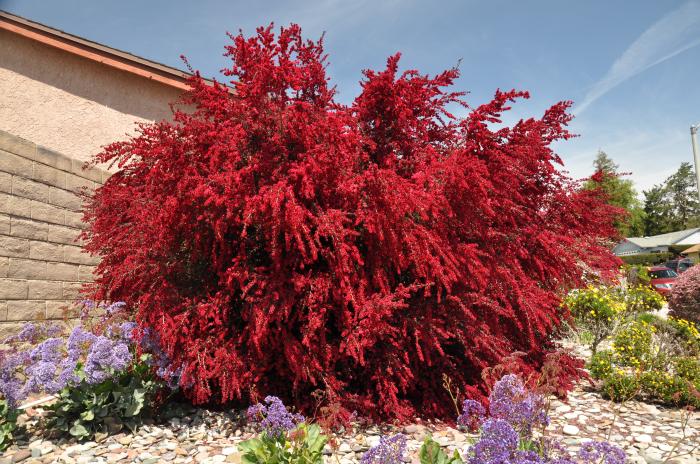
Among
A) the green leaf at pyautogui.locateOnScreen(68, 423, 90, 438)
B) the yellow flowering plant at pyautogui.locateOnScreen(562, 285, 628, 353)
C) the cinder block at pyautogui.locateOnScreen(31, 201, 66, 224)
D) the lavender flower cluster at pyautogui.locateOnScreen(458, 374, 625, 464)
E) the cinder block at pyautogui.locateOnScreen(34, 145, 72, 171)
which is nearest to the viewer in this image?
the lavender flower cluster at pyautogui.locateOnScreen(458, 374, 625, 464)

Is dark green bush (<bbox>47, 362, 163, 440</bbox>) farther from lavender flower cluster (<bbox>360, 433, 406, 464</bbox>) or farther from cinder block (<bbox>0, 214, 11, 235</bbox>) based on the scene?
cinder block (<bbox>0, 214, 11, 235</bbox>)

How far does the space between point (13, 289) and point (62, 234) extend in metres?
0.92

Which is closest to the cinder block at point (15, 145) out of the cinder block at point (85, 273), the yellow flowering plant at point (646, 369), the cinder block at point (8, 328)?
the cinder block at point (85, 273)

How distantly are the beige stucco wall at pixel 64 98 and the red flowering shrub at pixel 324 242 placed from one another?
158 inches

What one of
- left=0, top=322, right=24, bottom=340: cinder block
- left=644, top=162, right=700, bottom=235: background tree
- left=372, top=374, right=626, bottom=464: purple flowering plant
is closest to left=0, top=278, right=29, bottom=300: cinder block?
left=0, top=322, right=24, bottom=340: cinder block

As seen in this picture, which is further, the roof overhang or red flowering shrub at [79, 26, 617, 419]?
the roof overhang

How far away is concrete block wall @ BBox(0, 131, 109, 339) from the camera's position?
15.4 feet

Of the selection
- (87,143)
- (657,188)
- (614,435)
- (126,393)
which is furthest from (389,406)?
(657,188)

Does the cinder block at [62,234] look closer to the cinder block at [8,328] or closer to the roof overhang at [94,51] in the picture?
the cinder block at [8,328]

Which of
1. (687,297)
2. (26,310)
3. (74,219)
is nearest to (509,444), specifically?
(26,310)

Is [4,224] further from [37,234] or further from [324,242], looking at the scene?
[324,242]

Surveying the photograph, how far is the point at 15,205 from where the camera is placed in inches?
189

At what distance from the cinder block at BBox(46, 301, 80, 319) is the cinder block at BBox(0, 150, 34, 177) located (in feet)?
4.51

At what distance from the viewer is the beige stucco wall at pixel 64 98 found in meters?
→ 7.09
